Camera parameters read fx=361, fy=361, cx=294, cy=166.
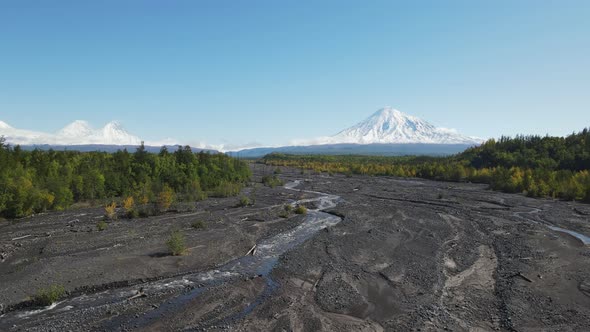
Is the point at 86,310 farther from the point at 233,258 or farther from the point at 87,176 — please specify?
the point at 87,176

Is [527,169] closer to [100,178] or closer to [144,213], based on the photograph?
[144,213]

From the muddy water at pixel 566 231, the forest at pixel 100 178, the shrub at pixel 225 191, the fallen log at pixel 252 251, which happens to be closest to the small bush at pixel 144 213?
the forest at pixel 100 178

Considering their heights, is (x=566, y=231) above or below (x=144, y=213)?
below

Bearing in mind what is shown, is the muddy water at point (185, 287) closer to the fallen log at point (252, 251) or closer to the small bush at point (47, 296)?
the fallen log at point (252, 251)

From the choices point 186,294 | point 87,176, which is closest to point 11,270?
point 186,294

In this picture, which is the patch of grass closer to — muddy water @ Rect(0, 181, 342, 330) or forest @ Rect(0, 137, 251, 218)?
muddy water @ Rect(0, 181, 342, 330)

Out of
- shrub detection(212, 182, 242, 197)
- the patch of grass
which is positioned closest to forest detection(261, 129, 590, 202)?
the patch of grass

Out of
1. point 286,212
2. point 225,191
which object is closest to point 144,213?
point 286,212
